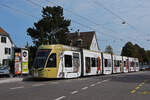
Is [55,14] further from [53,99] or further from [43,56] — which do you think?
[53,99]

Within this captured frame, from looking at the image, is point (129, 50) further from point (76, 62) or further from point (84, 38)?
point (76, 62)

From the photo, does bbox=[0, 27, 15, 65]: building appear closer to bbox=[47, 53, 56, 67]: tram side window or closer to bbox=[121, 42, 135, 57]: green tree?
bbox=[47, 53, 56, 67]: tram side window

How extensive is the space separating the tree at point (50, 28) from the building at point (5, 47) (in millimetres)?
8346

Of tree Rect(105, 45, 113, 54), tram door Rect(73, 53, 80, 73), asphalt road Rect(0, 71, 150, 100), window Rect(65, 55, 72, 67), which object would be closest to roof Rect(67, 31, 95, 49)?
tree Rect(105, 45, 113, 54)

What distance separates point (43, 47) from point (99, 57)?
11.2m

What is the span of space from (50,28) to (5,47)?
541 inches

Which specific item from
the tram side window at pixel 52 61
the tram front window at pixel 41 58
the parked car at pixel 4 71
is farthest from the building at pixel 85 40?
the tram side window at pixel 52 61

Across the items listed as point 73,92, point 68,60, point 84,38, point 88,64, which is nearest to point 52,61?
point 68,60

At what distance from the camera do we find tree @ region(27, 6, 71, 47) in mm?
51656

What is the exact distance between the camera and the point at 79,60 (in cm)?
2506

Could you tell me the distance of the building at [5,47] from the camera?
57.8 meters

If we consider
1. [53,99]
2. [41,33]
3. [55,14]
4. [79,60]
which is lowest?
[53,99]

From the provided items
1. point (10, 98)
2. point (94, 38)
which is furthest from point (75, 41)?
point (10, 98)

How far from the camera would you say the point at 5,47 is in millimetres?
59281
